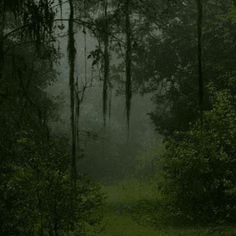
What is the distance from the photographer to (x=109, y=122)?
13336 mm

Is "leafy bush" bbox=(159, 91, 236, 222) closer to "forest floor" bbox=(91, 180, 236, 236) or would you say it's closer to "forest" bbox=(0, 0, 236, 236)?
"forest" bbox=(0, 0, 236, 236)

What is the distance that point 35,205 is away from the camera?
10.2 meters

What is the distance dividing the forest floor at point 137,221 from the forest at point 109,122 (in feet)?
0.16

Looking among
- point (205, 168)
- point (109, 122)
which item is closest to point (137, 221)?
point (205, 168)

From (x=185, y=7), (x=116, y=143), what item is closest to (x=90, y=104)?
(x=116, y=143)

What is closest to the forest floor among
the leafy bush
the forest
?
the forest

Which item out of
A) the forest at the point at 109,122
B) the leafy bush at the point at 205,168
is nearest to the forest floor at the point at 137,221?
the forest at the point at 109,122

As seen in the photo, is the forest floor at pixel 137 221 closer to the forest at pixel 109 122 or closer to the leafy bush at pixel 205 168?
the forest at pixel 109 122

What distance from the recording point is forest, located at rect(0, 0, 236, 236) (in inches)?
242

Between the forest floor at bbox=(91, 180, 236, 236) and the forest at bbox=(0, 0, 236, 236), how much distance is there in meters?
0.05

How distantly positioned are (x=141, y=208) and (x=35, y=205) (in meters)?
13.8

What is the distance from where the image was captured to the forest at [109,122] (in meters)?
6.15

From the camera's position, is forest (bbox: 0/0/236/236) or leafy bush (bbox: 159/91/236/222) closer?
forest (bbox: 0/0/236/236)

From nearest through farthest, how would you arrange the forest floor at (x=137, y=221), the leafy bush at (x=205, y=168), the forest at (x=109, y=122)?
the forest at (x=109, y=122) → the forest floor at (x=137, y=221) → the leafy bush at (x=205, y=168)
